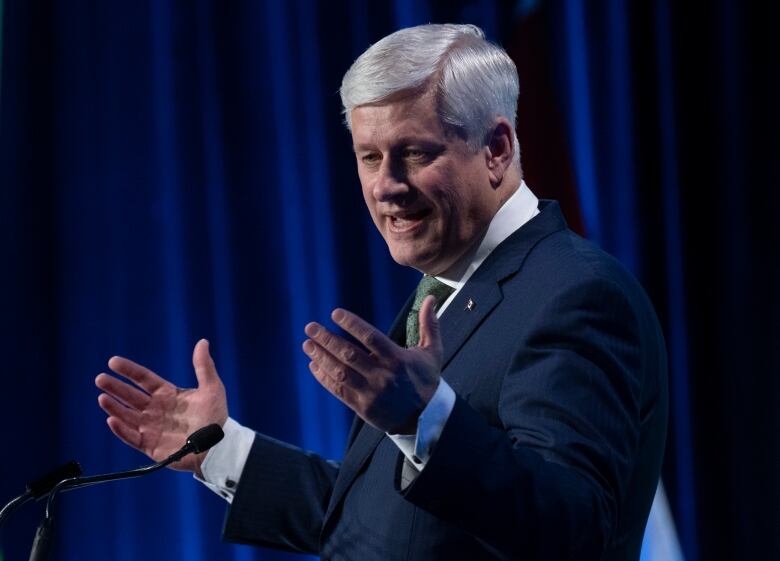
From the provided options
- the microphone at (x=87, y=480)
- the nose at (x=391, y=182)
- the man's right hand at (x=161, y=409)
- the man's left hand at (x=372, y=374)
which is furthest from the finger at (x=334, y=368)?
the man's right hand at (x=161, y=409)

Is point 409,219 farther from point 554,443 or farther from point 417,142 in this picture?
point 554,443

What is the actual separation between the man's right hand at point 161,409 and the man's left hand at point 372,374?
0.78 meters

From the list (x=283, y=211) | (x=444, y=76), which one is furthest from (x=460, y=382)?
(x=283, y=211)

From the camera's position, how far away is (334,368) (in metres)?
1.10

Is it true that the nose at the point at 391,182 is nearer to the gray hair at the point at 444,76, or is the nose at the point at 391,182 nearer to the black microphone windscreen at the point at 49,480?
the gray hair at the point at 444,76

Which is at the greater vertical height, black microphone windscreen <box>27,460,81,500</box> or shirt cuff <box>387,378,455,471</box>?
shirt cuff <box>387,378,455,471</box>

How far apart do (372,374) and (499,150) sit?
0.72 m

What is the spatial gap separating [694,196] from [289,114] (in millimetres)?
1262

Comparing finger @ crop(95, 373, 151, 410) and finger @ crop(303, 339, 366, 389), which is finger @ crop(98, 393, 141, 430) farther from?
finger @ crop(303, 339, 366, 389)

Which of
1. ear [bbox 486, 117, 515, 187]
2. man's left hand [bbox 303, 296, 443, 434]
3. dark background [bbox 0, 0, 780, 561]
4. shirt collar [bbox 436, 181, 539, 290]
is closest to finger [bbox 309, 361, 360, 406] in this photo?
man's left hand [bbox 303, 296, 443, 434]

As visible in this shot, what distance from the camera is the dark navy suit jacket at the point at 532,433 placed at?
3.66 feet

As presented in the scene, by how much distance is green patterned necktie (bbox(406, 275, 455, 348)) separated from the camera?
1.69m

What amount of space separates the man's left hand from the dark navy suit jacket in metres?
0.05

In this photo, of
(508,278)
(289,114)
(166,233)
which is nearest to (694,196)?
(289,114)
